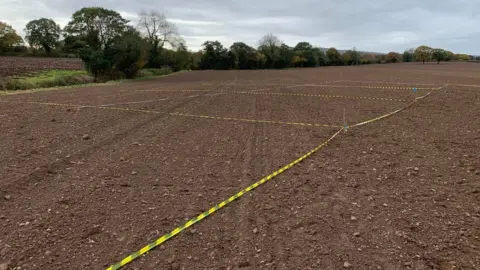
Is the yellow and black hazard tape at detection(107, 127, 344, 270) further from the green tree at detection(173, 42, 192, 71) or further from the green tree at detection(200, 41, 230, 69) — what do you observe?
the green tree at detection(200, 41, 230, 69)

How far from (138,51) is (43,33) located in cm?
6506

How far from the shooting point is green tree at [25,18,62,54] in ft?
255

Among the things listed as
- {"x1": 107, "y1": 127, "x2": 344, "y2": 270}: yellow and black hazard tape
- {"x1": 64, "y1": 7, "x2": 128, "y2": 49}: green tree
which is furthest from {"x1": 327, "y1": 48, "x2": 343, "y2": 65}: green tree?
{"x1": 107, "y1": 127, "x2": 344, "y2": 270}: yellow and black hazard tape

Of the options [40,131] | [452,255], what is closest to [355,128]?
[452,255]

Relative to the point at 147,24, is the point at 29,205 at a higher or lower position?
lower

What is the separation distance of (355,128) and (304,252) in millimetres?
5924

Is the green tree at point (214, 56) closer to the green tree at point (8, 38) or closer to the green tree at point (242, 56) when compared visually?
the green tree at point (242, 56)

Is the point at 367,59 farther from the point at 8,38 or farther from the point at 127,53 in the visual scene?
the point at 8,38

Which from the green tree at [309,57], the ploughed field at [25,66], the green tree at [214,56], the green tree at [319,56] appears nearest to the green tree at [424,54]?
the green tree at [319,56]

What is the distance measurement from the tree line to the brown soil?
25182 millimetres

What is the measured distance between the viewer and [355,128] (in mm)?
8250

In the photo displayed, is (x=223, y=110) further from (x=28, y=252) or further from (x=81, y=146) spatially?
(x=28, y=252)

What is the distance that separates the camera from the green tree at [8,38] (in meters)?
61.5

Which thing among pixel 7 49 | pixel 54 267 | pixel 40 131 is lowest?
pixel 54 267
